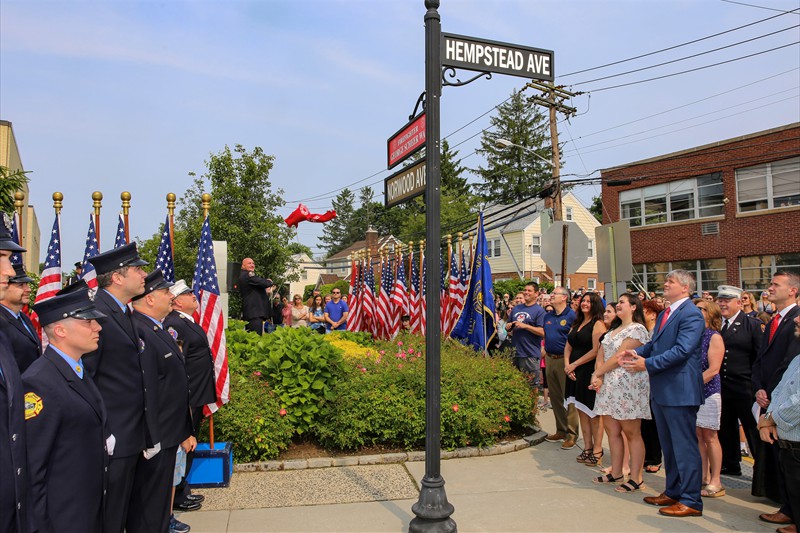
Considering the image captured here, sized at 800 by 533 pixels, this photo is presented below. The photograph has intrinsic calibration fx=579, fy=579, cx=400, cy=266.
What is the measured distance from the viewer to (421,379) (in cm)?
743

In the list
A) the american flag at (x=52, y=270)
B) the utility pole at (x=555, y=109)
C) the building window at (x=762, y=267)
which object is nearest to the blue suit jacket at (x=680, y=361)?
the american flag at (x=52, y=270)

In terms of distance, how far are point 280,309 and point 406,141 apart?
44.5 ft

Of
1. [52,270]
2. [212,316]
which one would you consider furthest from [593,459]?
[52,270]

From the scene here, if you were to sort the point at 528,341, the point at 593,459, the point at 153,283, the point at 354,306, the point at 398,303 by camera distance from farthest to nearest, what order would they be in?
the point at 354,306, the point at 398,303, the point at 528,341, the point at 593,459, the point at 153,283

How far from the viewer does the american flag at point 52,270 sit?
20.2 ft

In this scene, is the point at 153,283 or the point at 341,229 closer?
the point at 153,283

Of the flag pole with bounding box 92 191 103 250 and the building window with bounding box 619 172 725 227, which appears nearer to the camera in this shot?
the flag pole with bounding box 92 191 103 250

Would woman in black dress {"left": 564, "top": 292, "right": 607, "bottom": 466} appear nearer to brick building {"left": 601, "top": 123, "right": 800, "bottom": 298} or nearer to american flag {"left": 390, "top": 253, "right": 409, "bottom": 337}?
american flag {"left": 390, "top": 253, "right": 409, "bottom": 337}

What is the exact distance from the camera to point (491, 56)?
15.9 feet

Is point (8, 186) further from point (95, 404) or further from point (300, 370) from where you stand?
point (95, 404)

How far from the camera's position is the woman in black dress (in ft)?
23.0

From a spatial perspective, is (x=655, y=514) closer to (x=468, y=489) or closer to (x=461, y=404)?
(x=468, y=489)

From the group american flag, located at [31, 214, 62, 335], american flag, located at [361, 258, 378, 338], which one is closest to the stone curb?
american flag, located at [31, 214, 62, 335]

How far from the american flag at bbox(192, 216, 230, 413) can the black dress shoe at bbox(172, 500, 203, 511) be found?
895 millimetres
